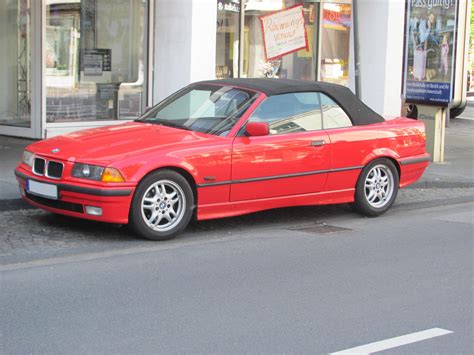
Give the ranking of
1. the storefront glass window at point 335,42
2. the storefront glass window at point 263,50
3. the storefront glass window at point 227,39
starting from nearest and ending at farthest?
the storefront glass window at point 227,39, the storefront glass window at point 263,50, the storefront glass window at point 335,42

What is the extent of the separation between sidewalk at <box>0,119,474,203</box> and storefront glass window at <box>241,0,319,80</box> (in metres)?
3.59

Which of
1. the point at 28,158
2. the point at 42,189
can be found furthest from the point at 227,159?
the point at 28,158

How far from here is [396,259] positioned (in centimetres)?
709

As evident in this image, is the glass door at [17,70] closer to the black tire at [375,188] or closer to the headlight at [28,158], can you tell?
the headlight at [28,158]

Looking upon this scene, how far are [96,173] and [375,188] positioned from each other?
3613mm

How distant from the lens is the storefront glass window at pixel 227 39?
1516 centimetres

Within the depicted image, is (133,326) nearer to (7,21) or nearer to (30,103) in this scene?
(30,103)

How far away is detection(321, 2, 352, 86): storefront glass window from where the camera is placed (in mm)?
16922

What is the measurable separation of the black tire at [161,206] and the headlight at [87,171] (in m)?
0.39

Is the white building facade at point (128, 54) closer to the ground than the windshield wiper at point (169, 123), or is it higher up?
higher up

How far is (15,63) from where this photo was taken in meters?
13.3

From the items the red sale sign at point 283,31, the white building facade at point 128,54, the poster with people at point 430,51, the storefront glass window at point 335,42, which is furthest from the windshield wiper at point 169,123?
the storefront glass window at point 335,42

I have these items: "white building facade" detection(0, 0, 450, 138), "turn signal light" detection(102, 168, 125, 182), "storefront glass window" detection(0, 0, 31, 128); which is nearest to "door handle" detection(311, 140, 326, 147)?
"turn signal light" detection(102, 168, 125, 182)

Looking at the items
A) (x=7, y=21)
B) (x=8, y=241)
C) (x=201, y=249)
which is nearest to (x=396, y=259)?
(x=201, y=249)
